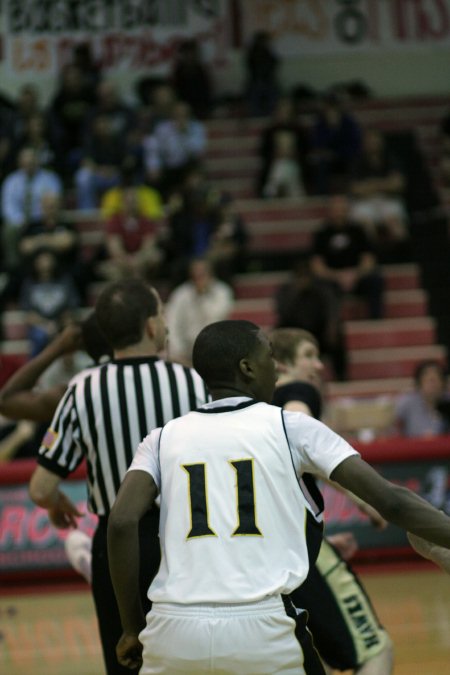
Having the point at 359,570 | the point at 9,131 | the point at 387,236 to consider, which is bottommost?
the point at 359,570

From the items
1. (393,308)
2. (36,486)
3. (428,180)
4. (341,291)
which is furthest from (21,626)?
(428,180)

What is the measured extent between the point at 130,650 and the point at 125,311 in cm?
136

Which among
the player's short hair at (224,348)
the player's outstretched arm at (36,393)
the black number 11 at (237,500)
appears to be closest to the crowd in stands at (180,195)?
the player's outstretched arm at (36,393)

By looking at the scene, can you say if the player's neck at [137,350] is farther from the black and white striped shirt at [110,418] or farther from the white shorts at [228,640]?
the white shorts at [228,640]

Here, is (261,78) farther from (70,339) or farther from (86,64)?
(70,339)

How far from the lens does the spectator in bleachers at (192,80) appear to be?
1705 cm

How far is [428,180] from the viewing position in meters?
16.7

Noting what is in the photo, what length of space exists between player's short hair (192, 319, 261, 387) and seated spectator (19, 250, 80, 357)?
9.76m

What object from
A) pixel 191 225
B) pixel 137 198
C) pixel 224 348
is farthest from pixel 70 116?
pixel 224 348

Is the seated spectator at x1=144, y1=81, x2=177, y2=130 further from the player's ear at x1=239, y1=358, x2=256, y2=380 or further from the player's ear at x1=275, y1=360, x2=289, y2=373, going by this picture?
the player's ear at x1=239, y1=358, x2=256, y2=380

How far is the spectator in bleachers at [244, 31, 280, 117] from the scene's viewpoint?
17094 mm

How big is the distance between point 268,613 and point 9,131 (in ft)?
44.2

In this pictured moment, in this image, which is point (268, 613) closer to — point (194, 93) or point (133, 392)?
point (133, 392)

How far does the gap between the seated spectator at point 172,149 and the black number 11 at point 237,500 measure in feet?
40.3
